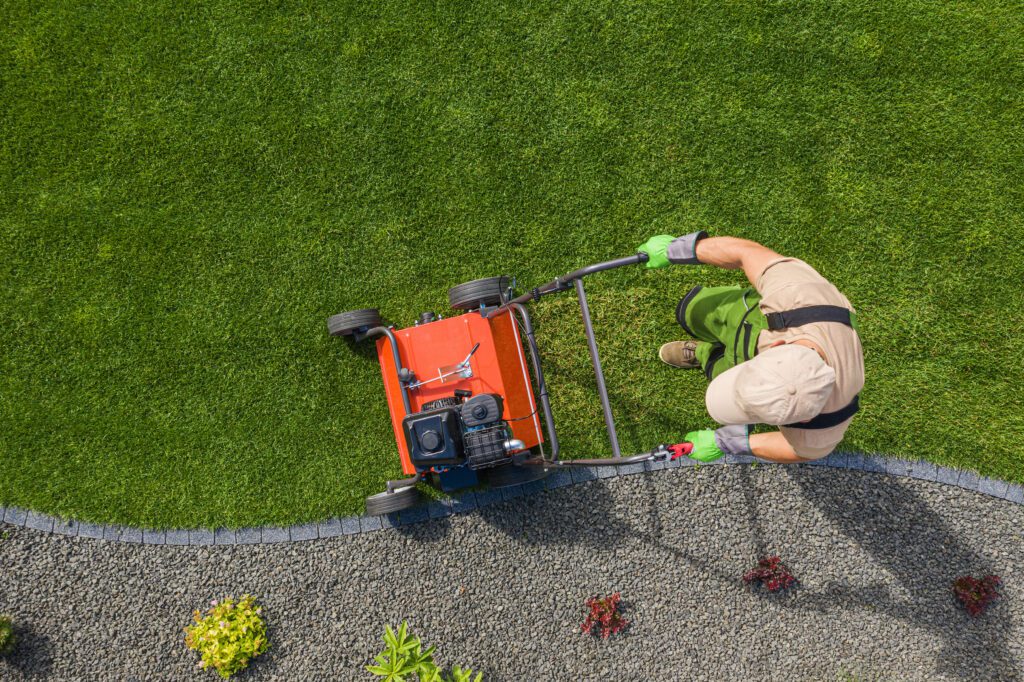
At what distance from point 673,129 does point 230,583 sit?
5829 mm

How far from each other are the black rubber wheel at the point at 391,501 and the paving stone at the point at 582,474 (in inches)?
56.7

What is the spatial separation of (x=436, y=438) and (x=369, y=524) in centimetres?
181

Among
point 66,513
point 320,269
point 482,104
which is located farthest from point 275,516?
point 482,104

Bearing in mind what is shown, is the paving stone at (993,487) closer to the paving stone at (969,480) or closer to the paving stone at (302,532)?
the paving stone at (969,480)

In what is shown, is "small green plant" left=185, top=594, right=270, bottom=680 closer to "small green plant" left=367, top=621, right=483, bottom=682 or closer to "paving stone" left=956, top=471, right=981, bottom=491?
"small green plant" left=367, top=621, right=483, bottom=682

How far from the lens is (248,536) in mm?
5164

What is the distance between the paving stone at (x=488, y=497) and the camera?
5195 mm

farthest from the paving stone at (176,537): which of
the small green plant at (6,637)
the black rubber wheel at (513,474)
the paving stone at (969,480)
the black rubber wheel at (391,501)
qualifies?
the paving stone at (969,480)

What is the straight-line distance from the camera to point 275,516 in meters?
5.17

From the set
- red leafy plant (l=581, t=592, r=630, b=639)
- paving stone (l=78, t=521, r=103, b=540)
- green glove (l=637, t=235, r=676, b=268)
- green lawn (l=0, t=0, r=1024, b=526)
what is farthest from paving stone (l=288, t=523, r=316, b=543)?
green glove (l=637, t=235, r=676, b=268)

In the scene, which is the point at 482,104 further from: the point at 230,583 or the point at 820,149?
the point at 230,583

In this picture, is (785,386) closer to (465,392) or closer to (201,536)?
(465,392)

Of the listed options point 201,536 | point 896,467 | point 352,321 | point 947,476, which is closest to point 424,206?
point 352,321

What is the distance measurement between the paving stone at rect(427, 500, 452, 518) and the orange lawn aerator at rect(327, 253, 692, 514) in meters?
0.22
